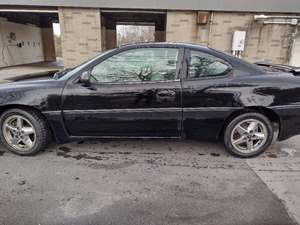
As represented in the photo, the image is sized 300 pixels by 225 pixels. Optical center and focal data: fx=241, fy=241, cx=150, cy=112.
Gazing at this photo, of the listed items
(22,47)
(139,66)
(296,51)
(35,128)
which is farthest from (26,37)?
(139,66)

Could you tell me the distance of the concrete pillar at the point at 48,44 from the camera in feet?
72.6

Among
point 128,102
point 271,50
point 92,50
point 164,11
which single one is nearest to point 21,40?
point 92,50

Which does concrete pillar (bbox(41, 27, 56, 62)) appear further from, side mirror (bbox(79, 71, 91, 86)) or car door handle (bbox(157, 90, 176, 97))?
car door handle (bbox(157, 90, 176, 97))

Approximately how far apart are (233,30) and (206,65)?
26.4 ft

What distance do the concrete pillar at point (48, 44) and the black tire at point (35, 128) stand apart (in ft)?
68.9

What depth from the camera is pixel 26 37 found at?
61.2ft

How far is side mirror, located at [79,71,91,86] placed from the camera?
3047 millimetres

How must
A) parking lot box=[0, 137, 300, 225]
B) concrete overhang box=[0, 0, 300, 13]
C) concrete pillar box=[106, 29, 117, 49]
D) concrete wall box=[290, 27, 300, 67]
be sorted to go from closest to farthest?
parking lot box=[0, 137, 300, 225] → concrete overhang box=[0, 0, 300, 13] → concrete wall box=[290, 27, 300, 67] → concrete pillar box=[106, 29, 117, 49]

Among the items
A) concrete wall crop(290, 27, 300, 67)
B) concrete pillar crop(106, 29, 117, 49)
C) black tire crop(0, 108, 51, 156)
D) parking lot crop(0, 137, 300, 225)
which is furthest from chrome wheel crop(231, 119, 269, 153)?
concrete pillar crop(106, 29, 117, 49)

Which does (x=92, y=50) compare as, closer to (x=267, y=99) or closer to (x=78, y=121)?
(x=78, y=121)

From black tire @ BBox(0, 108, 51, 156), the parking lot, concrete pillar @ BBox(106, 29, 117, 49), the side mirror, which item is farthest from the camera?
concrete pillar @ BBox(106, 29, 117, 49)

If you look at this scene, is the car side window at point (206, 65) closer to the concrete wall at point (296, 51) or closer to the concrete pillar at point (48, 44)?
the concrete wall at point (296, 51)

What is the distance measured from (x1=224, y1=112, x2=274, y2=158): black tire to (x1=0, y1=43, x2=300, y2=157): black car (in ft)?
0.04

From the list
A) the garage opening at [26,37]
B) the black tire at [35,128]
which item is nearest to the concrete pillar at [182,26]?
the garage opening at [26,37]
